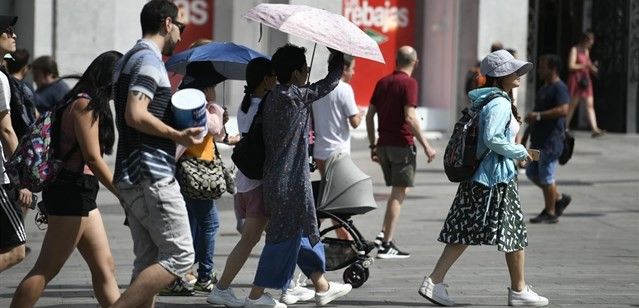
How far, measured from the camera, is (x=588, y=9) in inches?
982

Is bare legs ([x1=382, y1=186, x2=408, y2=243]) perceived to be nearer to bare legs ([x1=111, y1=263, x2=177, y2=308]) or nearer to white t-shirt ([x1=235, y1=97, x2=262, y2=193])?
white t-shirt ([x1=235, y1=97, x2=262, y2=193])

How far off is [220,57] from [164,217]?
2.32 meters

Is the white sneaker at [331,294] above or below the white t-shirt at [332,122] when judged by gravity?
below

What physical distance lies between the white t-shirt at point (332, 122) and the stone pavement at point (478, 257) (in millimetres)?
960

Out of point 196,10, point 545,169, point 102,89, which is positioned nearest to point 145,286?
point 102,89

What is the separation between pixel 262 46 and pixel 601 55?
6646 mm

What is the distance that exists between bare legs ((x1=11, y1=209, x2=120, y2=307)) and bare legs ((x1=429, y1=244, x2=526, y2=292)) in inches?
92.9

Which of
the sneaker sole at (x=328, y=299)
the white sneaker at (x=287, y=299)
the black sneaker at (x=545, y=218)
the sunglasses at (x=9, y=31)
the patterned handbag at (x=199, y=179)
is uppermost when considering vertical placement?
the sunglasses at (x=9, y=31)

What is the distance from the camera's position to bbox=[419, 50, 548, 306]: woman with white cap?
29.8 feet

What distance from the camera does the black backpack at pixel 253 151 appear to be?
28.5 feet

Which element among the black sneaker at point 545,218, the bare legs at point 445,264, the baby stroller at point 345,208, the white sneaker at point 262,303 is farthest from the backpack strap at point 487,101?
the black sneaker at point 545,218

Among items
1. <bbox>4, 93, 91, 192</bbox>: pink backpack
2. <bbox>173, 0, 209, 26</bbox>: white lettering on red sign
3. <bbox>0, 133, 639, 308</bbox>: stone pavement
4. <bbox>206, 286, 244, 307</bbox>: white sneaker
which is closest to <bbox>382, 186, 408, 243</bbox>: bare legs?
<bbox>0, 133, 639, 308</bbox>: stone pavement

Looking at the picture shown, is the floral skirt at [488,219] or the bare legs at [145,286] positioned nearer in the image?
the bare legs at [145,286]

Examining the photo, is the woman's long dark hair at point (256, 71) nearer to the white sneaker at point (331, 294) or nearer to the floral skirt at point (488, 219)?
the white sneaker at point (331, 294)
